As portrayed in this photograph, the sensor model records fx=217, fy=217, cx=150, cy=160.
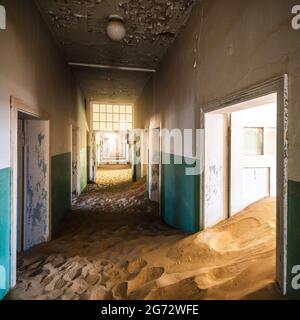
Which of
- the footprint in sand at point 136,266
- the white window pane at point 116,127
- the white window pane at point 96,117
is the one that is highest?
the white window pane at point 96,117

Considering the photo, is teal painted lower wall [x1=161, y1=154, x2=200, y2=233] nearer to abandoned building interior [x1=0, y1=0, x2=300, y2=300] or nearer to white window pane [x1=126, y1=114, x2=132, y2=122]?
abandoned building interior [x1=0, y1=0, x2=300, y2=300]

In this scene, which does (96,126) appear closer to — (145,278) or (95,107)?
(95,107)

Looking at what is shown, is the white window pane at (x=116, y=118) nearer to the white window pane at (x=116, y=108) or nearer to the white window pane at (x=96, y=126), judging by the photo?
the white window pane at (x=116, y=108)

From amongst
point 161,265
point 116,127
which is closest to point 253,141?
point 161,265

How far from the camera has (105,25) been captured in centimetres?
303

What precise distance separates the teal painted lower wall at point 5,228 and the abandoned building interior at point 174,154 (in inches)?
0.6

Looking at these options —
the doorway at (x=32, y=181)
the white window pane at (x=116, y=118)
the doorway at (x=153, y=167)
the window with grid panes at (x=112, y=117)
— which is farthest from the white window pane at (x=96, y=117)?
the doorway at (x=32, y=181)

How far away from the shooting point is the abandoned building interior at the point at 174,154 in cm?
141

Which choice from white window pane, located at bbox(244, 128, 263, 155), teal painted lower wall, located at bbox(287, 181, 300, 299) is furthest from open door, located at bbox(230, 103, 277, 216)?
teal painted lower wall, located at bbox(287, 181, 300, 299)

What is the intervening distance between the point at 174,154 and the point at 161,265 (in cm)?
187

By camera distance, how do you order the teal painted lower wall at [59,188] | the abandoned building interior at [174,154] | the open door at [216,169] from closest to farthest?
the abandoned building interior at [174,154]
the open door at [216,169]
the teal painted lower wall at [59,188]

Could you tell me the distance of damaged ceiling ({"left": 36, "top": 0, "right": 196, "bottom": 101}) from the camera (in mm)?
2584

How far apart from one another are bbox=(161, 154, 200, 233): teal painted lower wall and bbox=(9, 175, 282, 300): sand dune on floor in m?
0.32
